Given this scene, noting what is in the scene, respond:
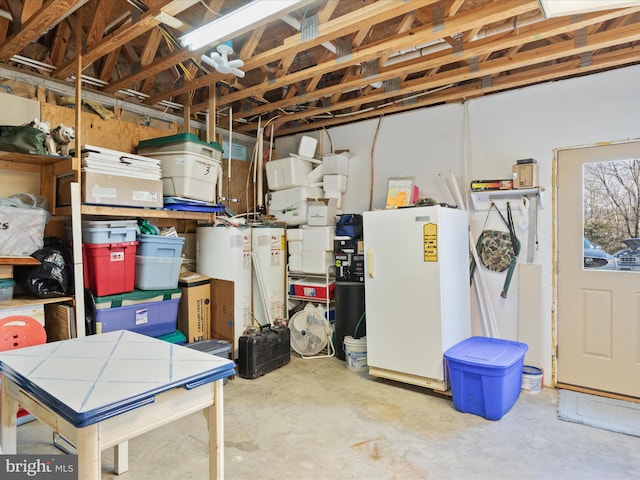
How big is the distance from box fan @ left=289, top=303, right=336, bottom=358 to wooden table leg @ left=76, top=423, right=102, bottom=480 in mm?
3164

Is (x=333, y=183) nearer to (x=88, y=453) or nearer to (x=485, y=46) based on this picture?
(x=485, y=46)

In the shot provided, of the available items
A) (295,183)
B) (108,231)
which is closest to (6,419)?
(108,231)

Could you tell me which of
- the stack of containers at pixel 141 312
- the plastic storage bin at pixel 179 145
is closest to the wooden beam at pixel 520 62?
the plastic storage bin at pixel 179 145

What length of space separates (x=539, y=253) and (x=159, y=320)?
352 cm

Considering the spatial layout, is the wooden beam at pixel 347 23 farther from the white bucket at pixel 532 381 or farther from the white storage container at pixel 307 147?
the white bucket at pixel 532 381

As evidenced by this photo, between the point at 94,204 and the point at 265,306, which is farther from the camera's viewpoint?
the point at 265,306

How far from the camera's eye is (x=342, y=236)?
Result: 14.4ft

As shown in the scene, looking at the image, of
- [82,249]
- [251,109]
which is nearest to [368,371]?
Result: [82,249]

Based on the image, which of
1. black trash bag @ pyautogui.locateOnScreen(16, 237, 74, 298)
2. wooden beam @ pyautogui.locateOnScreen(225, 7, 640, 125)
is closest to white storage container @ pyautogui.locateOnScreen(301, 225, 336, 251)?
wooden beam @ pyautogui.locateOnScreen(225, 7, 640, 125)

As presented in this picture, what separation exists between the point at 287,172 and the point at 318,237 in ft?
2.87

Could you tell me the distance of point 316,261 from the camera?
15.0 feet

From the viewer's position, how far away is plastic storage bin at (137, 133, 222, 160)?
364cm

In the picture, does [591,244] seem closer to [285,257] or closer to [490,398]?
[490,398]

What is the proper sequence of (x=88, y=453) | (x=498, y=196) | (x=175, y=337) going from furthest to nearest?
(x=498, y=196) < (x=175, y=337) < (x=88, y=453)
